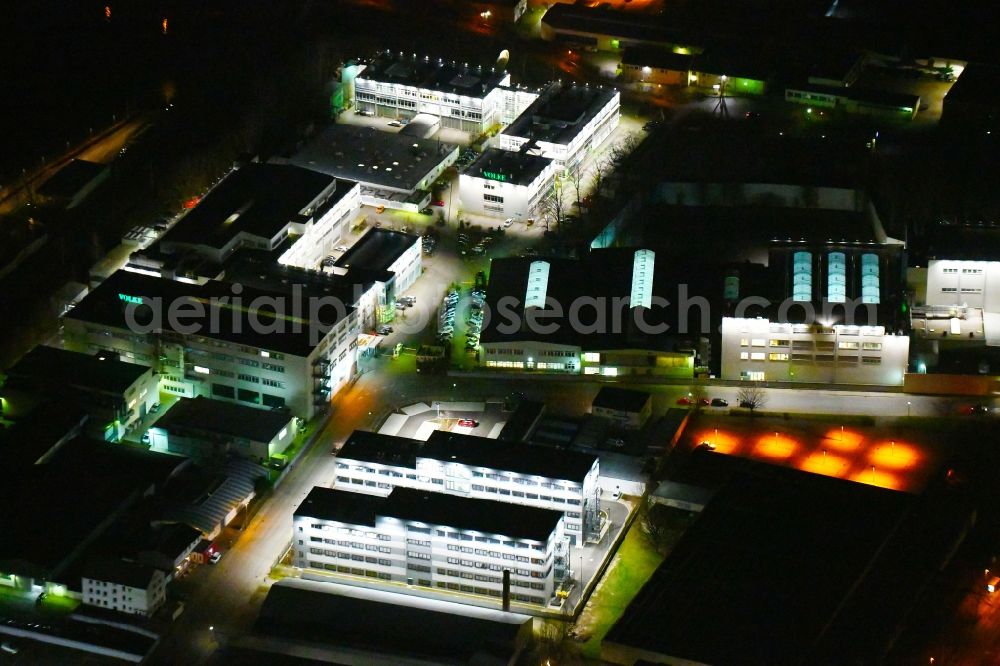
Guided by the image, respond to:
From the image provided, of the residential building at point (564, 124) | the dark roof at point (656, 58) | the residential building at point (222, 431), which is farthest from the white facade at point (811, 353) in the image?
the dark roof at point (656, 58)

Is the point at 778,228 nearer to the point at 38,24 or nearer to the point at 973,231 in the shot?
the point at 973,231

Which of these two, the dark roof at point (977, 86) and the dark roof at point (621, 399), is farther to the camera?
the dark roof at point (977, 86)

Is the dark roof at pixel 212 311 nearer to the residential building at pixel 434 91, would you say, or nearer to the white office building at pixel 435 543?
the white office building at pixel 435 543

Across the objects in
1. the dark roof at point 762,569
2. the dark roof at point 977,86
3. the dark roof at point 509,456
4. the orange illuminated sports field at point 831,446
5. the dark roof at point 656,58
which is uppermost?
the dark roof at point 977,86

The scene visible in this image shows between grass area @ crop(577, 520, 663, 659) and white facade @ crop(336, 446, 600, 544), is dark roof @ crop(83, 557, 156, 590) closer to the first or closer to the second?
white facade @ crop(336, 446, 600, 544)

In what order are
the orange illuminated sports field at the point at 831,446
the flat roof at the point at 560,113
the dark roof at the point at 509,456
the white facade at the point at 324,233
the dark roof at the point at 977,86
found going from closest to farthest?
the dark roof at the point at 509,456, the orange illuminated sports field at the point at 831,446, the white facade at the point at 324,233, the flat roof at the point at 560,113, the dark roof at the point at 977,86

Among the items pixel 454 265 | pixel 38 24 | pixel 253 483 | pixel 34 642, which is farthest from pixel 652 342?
pixel 38 24

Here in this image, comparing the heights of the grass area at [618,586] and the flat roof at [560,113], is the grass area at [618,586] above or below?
below
